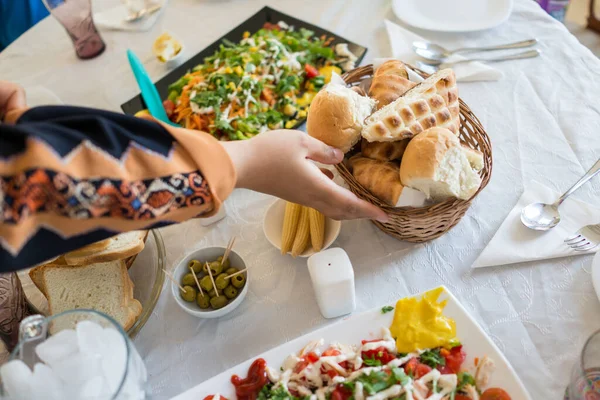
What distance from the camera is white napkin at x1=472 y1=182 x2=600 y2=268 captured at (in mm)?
1143

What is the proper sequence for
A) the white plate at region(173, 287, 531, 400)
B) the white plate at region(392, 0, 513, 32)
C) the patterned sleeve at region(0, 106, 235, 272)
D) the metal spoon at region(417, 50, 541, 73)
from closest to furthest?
1. the patterned sleeve at region(0, 106, 235, 272)
2. the white plate at region(173, 287, 531, 400)
3. the metal spoon at region(417, 50, 541, 73)
4. the white plate at region(392, 0, 513, 32)

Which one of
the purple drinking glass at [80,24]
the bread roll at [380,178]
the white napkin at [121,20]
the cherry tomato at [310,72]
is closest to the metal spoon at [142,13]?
the white napkin at [121,20]

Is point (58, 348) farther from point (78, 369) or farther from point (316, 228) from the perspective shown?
point (316, 228)

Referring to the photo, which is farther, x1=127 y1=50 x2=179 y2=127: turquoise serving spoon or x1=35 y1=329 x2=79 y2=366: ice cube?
x1=127 y1=50 x2=179 y2=127: turquoise serving spoon

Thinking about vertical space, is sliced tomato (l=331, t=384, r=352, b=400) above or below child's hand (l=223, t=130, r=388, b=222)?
below

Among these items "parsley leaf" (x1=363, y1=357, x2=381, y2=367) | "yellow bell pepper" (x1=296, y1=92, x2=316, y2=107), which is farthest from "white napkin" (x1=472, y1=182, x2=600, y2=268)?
"yellow bell pepper" (x1=296, y1=92, x2=316, y2=107)

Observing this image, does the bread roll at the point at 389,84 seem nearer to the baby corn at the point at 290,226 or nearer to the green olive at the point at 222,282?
the baby corn at the point at 290,226

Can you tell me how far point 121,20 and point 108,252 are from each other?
118 cm

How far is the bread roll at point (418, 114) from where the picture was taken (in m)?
1.11

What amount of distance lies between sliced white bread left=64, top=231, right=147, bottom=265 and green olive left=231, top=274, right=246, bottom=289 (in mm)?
243

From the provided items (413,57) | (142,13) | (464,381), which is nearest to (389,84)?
(413,57)

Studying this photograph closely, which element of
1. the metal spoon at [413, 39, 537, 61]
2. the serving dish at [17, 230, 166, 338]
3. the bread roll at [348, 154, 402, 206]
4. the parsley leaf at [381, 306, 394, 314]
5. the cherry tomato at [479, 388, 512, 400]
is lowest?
the serving dish at [17, 230, 166, 338]

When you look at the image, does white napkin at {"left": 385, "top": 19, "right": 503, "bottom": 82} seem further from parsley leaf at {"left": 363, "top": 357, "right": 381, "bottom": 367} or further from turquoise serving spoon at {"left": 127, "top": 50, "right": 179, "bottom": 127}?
parsley leaf at {"left": 363, "top": 357, "right": 381, "bottom": 367}

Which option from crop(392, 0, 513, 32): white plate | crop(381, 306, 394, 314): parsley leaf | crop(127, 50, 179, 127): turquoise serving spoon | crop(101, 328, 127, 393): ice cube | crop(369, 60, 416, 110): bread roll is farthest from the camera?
crop(392, 0, 513, 32): white plate
